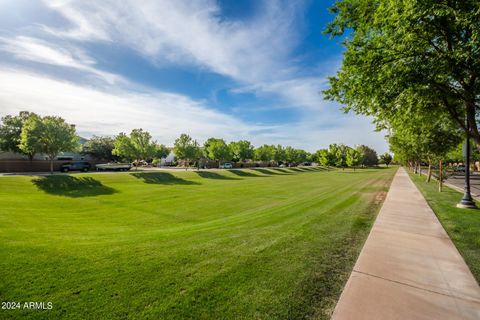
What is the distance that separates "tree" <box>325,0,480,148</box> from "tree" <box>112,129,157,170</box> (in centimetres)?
3825

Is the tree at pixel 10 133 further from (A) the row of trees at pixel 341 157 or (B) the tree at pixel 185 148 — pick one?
(A) the row of trees at pixel 341 157

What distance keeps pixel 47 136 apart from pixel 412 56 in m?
36.0

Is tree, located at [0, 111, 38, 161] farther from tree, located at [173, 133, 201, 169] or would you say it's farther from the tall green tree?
the tall green tree

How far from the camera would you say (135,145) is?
127 feet

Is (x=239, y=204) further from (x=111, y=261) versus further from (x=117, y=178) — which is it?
(x=117, y=178)

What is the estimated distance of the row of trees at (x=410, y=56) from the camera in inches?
208

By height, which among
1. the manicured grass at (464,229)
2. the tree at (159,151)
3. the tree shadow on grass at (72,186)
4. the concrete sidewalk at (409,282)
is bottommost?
the tree shadow on grass at (72,186)

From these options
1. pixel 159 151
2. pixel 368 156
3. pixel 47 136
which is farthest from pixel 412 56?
pixel 368 156

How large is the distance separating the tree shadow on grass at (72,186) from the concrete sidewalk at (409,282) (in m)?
19.3

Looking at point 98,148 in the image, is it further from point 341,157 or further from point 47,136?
point 341,157

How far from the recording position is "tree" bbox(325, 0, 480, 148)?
5264 millimetres

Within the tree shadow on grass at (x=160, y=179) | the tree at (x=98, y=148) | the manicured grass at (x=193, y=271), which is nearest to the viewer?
the manicured grass at (x=193, y=271)

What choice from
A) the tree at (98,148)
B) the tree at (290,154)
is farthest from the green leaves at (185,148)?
the tree at (290,154)

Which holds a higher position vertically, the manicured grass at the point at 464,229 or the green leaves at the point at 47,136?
the green leaves at the point at 47,136
